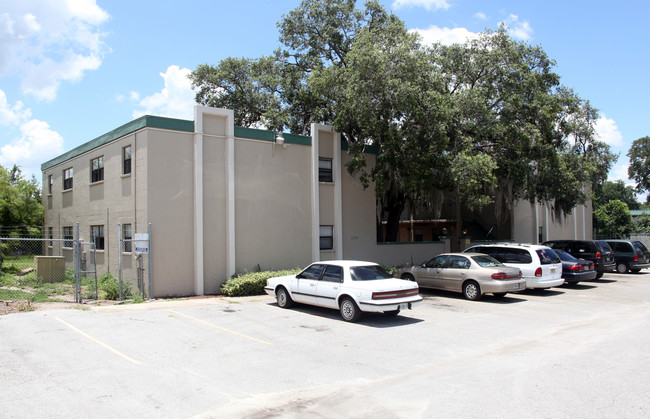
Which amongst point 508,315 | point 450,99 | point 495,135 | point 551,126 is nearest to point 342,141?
point 450,99

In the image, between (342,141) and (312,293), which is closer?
(312,293)

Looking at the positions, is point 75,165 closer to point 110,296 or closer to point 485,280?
point 110,296

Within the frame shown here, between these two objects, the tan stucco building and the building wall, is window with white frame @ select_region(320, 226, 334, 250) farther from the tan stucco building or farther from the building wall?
the building wall

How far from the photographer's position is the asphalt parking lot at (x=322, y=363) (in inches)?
228

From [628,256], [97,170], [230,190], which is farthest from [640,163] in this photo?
[97,170]

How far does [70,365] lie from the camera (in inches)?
300

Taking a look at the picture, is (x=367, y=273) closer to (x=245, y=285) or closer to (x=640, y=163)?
(x=245, y=285)

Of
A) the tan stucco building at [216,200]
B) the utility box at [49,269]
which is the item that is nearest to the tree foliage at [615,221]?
the tan stucco building at [216,200]

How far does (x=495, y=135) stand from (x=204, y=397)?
61.2 ft

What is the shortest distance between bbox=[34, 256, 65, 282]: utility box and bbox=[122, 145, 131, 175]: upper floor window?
18.5 ft

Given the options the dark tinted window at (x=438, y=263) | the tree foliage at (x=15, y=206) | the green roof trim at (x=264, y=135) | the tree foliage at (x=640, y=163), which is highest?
the tree foliage at (x=640, y=163)

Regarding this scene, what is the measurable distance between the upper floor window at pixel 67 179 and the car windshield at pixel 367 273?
57.3ft

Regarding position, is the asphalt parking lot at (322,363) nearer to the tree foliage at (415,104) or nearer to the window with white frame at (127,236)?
the window with white frame at (127,236)

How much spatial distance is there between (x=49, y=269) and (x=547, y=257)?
19544 millimetres
